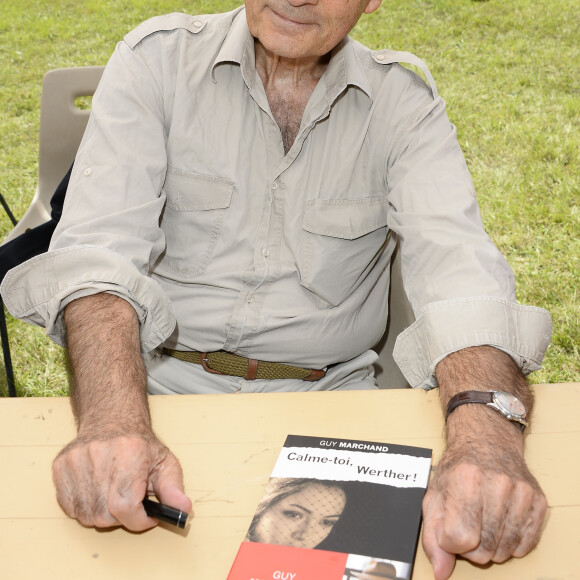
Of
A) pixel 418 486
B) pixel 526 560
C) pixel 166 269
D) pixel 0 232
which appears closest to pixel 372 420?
pixel 418 486

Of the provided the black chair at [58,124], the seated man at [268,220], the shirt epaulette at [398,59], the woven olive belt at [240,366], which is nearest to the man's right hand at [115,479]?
the seated man at [268,220]

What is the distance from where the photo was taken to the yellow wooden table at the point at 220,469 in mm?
1023

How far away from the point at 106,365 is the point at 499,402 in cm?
67

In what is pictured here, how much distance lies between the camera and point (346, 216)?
5.77 ft

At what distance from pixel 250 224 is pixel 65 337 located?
513mm

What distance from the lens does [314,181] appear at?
1.75 m

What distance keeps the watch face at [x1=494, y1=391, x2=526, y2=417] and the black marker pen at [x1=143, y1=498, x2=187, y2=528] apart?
542 mm

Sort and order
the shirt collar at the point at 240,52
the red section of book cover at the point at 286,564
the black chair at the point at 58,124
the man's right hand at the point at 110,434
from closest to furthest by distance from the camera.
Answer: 1. the red section of book cover at the point at 286,564
2. the man's right hand at the point at 110,434
3. the shirt collar at the point at 240,52
4. the black chair at the point at 58,124

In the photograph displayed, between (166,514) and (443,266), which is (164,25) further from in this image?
(166,514)

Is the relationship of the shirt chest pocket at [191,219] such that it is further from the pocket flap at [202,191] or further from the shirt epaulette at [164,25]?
the shirt epaulette at [164,25]

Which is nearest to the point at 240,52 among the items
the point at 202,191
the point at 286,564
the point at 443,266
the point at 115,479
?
the point at 202,191

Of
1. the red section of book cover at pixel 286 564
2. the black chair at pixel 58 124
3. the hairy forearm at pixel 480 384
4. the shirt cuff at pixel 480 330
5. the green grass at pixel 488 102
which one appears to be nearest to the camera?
the red section of book cover at pixel 286 564

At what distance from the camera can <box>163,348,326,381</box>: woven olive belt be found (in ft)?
5.76

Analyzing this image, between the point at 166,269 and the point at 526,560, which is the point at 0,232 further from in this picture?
the point at 526,560
